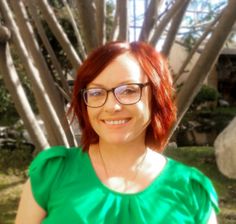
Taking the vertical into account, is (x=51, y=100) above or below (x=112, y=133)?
below

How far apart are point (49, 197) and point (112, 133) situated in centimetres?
29

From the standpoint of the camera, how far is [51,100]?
2.72m

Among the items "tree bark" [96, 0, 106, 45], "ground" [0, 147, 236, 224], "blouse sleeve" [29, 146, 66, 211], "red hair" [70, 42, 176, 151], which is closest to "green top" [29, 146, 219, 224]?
"blouse sleeve" [29, 146, 66, 211]

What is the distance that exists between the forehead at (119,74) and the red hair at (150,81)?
0.6 inches

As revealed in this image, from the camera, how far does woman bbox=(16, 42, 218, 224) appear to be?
5.42 feet

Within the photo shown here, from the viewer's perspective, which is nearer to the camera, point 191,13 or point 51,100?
point 51,100

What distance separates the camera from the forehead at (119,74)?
1.66 metres

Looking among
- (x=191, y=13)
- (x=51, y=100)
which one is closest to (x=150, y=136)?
(x=51, y=100)

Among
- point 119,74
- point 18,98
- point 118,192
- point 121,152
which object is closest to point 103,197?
point 118,192

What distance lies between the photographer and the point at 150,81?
171 centimetres

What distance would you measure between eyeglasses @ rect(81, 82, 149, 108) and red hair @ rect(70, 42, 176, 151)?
0.05 metres

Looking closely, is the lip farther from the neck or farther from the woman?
the neck

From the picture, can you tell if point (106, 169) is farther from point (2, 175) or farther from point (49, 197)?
point (2, 175)

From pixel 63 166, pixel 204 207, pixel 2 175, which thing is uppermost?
pixel 63 166
